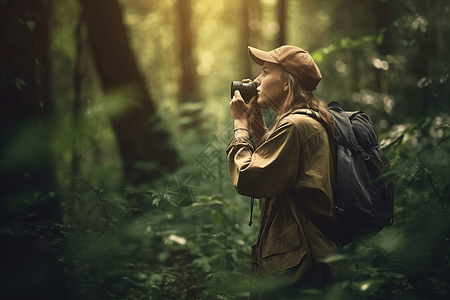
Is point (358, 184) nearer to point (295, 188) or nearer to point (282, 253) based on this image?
point (295, 188)

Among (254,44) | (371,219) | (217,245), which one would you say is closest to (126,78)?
(217,245)

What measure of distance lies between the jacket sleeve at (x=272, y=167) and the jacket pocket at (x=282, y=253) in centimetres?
31

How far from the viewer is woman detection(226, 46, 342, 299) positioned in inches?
97.3

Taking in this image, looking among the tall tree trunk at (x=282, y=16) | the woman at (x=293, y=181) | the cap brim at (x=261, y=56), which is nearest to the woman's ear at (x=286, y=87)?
the woman at (x=293, y=181)

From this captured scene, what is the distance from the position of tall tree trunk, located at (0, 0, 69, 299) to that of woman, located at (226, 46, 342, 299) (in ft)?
5.72

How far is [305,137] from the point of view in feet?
8.29

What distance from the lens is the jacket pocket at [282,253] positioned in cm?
249

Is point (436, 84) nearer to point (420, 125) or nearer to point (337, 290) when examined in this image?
point (420, 125)

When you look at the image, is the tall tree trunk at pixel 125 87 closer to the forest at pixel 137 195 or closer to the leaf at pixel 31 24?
the forest at pixel 137 195

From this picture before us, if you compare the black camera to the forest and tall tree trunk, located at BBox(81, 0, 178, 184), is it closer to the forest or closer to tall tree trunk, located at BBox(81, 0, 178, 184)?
the forest

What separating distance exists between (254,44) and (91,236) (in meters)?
14.0

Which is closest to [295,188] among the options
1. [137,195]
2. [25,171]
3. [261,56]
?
[261,56]

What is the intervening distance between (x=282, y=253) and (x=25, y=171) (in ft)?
7.37

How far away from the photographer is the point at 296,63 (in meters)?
2.72
